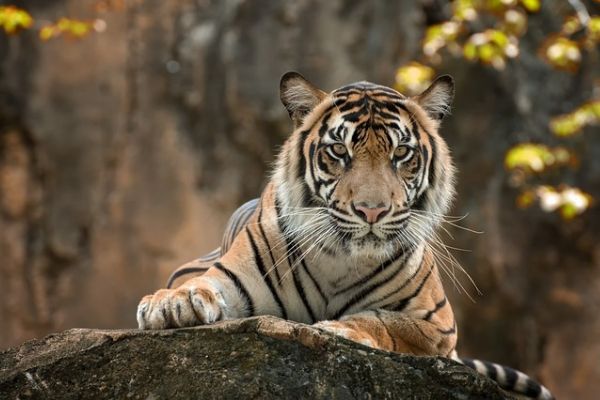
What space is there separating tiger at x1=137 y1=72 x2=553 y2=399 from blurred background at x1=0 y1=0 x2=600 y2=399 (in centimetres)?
504

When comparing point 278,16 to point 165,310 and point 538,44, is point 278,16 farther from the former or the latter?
point 165,310

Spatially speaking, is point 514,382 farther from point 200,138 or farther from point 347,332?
point 200,138

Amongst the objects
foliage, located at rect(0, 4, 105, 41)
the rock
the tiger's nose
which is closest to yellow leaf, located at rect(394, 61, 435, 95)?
foliage, located at rect(0, 4, 105, 41)

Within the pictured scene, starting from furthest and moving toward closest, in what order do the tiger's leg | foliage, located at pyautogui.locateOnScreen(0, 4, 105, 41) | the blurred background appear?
the blurred background → foliage, located at pyautogui.locateOnScreen(0, 4, 105, 41) → the tiger's leg

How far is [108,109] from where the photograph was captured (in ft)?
31.8

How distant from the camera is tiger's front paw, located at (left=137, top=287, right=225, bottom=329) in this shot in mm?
3553

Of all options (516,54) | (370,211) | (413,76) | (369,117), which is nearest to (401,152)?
(369,117)

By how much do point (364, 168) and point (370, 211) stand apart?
245 mm

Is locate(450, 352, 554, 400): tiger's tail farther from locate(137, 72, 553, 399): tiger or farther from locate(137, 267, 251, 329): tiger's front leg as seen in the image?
locate(137, 267, 251, 329): tiger's front leg

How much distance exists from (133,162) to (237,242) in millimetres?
5347

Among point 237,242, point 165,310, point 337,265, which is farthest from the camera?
point 237,242

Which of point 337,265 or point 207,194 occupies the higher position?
point 207,194

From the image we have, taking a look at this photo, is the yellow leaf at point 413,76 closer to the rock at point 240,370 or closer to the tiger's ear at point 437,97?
the tiger's ear at point 437,97

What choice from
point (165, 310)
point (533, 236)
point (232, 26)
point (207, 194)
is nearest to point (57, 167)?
point (207, 194)
